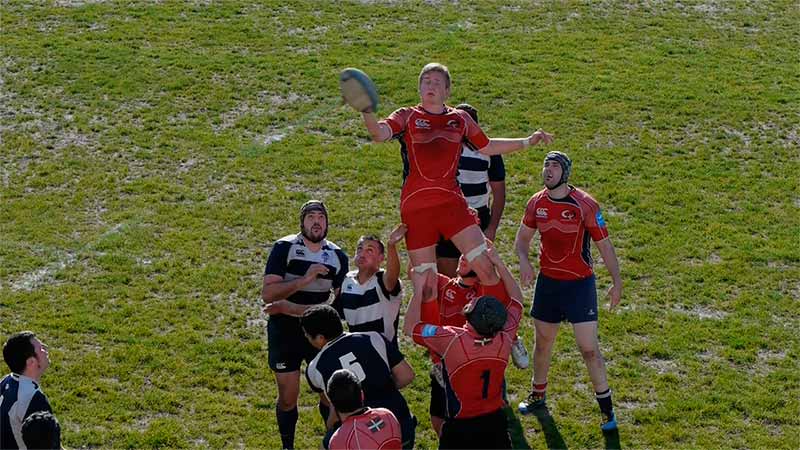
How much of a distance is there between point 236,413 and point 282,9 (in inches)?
511

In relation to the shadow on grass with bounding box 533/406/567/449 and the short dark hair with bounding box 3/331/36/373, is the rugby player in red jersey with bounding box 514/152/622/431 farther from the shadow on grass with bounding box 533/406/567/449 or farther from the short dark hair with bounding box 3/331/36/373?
the short dark hair with bounding box 3/331/36/373

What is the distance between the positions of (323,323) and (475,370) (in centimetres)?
113

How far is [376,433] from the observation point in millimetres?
6395

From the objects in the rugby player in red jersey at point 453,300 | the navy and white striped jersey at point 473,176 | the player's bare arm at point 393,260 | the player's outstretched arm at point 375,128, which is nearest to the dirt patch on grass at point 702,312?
the navy and white striped jersey at point 473,176

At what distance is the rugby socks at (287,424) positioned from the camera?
899cm

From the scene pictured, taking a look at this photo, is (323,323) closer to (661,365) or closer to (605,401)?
(605,401)

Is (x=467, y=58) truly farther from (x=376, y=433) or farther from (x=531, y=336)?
(x=376, y=433)

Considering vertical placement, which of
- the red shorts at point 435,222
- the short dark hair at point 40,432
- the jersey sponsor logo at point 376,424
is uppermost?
the red shorts at point 435,222

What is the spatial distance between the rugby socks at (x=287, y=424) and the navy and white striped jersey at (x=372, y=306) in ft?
3.64

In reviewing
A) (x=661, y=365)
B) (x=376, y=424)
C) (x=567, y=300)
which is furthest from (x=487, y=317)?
(x=661, y=365)

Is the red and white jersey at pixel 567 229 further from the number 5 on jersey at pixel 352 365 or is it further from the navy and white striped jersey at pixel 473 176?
the number 5 on jersey at pixel 352 365

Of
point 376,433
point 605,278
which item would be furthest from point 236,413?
point 605,278

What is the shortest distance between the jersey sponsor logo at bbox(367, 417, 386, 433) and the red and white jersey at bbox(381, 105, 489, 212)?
2.15 metres

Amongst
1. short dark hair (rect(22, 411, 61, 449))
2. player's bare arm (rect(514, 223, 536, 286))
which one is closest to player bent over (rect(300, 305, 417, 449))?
short dark hair (rect(22, 411, 61, 449))
